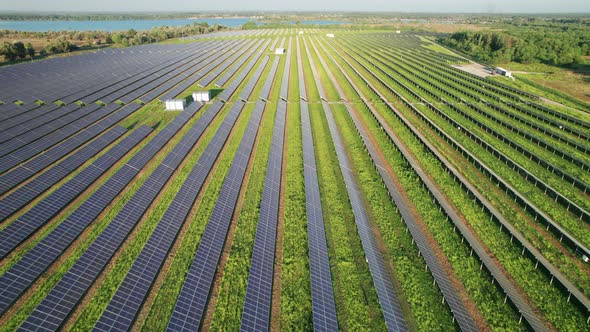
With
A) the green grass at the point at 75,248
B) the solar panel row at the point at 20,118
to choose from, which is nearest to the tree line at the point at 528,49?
the green grass at the point at 75,248

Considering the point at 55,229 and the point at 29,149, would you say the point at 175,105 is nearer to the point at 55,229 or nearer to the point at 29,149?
the point at 29,149

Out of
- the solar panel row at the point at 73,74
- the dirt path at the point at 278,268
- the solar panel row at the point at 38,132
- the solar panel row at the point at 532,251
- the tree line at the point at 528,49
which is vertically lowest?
the dirt path at the point at 278,268

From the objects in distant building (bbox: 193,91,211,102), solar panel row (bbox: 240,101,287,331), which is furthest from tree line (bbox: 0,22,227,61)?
solar panel row (bbox: 240,101,287,331)

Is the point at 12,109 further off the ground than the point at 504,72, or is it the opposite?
the point at 504,72

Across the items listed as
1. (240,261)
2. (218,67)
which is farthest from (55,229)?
(218,67)

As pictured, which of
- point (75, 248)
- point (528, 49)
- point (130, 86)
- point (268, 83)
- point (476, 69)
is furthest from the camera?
point (528, 49)

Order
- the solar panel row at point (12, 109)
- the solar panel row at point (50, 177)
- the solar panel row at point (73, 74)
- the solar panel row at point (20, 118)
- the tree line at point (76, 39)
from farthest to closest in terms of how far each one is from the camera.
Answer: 1. the tree line at point (76, 39)
2. the solar panel row at point (73, 74)
3. the solar panel row at point (12, 109)
4. the solar panel row at point (20, 118)
5. the solar panel row at point (50, 177)

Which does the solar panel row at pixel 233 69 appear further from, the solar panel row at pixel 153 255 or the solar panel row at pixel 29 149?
the solar panel row at pixel 153 255

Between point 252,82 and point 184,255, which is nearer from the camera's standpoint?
point 184,255
